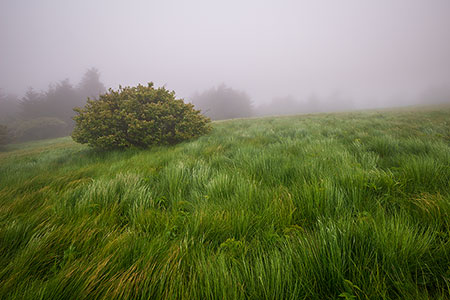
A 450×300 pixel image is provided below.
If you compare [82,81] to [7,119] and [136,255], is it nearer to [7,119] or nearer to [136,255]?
[7,119]

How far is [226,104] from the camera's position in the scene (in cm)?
5431

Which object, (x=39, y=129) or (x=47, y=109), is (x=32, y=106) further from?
(x=39, y=129)

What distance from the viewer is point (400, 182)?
1.58 m

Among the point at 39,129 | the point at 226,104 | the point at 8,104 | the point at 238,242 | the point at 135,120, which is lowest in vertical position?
the point at 238,242

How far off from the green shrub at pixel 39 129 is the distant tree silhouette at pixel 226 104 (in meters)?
35.0

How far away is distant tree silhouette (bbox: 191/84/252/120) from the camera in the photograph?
53188 mm

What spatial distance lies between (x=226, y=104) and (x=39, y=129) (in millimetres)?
44220

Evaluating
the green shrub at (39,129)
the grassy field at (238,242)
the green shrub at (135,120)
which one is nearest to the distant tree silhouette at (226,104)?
the green shrub at (39,129)

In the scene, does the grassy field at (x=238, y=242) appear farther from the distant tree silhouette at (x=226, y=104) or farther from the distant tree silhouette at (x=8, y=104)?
the distant tree silhouette at (x=8, y=104)

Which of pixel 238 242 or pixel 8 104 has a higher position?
pixel 8 104

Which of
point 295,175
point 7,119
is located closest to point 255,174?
point 295,175

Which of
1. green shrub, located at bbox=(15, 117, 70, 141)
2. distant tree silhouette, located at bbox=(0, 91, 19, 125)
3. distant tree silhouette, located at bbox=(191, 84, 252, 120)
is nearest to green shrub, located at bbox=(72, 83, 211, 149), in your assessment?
green shrub, located at bbox=(15, 117, 70, 141)

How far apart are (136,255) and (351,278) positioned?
119 cm

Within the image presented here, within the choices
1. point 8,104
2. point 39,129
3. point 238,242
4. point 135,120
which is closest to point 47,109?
point 39,129
